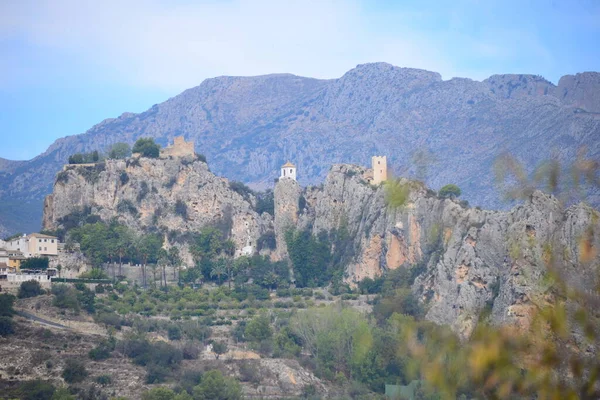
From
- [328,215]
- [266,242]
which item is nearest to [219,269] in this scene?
[266,242]

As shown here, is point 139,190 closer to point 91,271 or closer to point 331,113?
point 91,271

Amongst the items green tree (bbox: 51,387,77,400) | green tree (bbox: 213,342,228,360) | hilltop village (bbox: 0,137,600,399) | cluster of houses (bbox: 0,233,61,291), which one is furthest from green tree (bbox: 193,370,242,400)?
cluster of houses (bbox: 0,233,61,291)

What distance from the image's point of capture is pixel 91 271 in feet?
268

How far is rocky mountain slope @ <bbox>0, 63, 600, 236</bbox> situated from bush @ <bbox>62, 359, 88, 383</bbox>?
58.3m

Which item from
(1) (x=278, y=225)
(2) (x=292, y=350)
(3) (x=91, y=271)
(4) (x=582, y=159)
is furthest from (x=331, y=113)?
(4) (x=582, y=159)

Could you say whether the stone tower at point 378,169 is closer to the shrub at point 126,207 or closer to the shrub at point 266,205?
the shrub at point 266,205

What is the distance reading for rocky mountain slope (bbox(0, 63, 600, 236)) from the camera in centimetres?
13112

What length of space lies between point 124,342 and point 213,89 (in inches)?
5198

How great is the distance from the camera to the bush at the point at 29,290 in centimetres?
7169

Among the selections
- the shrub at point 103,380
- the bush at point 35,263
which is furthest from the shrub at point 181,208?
the shrub at point 103,380

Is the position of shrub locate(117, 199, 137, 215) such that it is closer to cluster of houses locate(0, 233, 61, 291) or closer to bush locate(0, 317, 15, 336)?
cluster of houses locate(0, 233, 61, 291)

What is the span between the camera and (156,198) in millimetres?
93562

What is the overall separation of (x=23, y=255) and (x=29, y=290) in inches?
383

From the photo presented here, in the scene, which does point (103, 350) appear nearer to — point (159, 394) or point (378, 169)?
point (159, 394)
